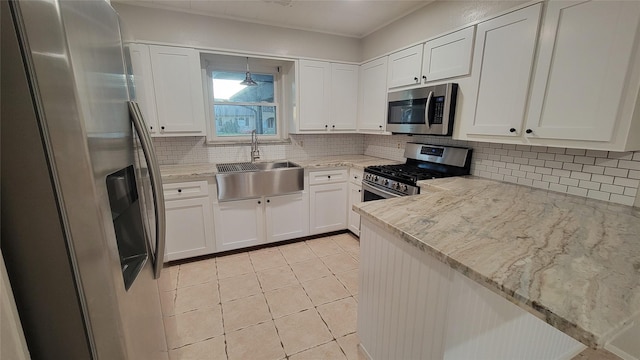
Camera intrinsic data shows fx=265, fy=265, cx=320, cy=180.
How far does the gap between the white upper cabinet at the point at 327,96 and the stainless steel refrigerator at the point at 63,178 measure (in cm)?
248

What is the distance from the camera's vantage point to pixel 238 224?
2.85 m

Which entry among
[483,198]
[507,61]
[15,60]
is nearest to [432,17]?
[507,61]

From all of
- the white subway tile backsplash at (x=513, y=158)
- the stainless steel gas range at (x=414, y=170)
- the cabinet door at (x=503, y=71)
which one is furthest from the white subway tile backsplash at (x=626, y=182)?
the stainless steel gas range at (x=414, y=170)

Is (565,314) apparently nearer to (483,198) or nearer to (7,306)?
(483,198)

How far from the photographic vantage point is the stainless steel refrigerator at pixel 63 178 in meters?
0.56

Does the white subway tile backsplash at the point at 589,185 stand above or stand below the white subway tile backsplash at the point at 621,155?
below

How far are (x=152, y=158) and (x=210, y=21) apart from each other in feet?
8.14

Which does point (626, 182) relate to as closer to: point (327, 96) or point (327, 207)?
point (327, 207)

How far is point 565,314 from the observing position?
683mm

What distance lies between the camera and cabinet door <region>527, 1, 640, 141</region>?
53.4 inches

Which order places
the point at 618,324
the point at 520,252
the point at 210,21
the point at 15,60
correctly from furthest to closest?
the point at 210,21 → the point at 520,252 → the point at 618,324 → the point at 15,60

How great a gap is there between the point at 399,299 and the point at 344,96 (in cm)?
273

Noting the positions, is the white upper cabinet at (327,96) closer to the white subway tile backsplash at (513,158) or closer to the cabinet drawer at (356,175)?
the white subway tile backsplash at (513,158)

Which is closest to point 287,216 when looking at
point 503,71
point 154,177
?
point 154,177
